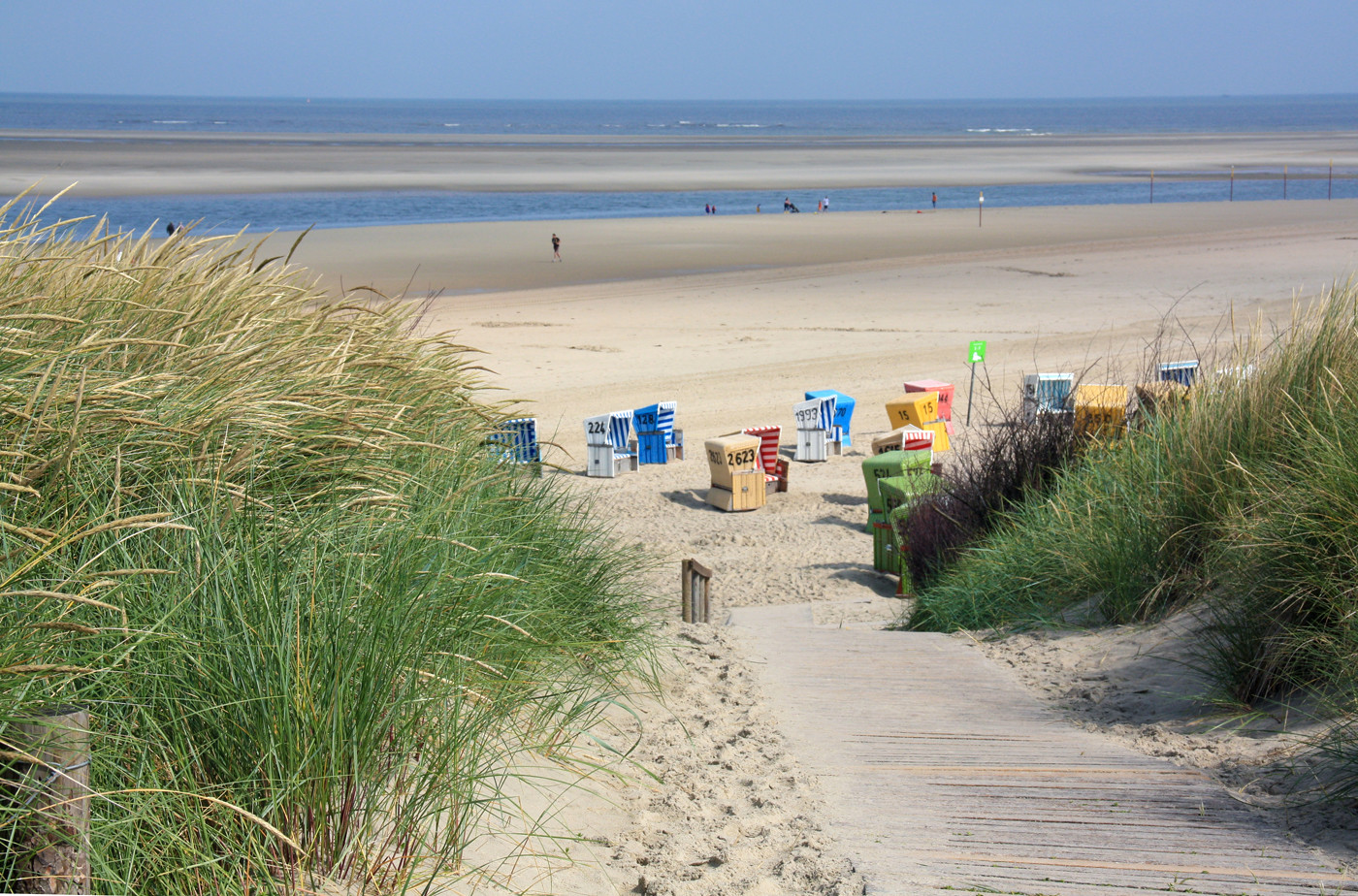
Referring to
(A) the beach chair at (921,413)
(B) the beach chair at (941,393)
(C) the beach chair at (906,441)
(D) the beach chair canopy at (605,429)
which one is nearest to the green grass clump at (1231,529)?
(C) the beach chair at (906,441)

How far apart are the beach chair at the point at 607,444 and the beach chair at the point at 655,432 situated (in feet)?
0.68

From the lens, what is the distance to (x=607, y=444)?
1429cm

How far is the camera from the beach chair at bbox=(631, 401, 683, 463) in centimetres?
1475

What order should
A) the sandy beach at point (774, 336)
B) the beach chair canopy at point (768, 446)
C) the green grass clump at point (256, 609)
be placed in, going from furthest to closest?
the beach chair canopy at point (768, 446)
the sandy beach at point (774, 336)
the green grass clump at point (256, 609)

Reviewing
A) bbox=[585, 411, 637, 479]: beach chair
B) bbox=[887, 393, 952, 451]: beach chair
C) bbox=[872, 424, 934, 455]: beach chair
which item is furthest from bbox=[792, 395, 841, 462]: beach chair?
bbox=[585, 411, 637, 479]: beach chair

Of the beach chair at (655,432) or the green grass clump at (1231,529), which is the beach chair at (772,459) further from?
the green grass clump at (1231,529)

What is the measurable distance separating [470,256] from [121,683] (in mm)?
33747

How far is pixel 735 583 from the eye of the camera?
405 inches

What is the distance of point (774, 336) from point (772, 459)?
9.28m

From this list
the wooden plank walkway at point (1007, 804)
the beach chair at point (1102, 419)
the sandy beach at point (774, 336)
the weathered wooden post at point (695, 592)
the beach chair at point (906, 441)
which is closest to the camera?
the wooden plank walkway at point (1007, 804)

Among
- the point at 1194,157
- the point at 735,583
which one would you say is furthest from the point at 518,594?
the point at 1194,157

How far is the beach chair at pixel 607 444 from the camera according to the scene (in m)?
14.2

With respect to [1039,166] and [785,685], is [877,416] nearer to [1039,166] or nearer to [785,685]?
[785,685]

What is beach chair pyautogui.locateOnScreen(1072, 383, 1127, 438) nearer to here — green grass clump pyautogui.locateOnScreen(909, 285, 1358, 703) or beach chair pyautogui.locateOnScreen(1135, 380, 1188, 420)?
beach chair pyautogui.locateOnScreen(1135, 380, 1188, 420)
